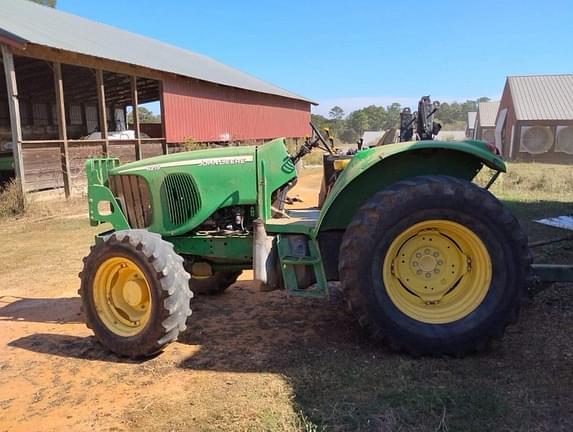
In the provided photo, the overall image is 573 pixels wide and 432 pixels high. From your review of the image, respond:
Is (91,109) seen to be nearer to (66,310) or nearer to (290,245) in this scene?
(66,310)

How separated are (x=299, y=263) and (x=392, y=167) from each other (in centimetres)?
98

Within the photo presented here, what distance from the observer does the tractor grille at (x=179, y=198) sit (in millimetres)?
4238

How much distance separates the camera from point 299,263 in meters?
3.82

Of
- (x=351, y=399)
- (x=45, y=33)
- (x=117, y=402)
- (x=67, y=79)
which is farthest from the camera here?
(x=67, y=79)

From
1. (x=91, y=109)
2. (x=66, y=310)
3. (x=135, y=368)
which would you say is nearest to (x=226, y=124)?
(x=91, y=109)

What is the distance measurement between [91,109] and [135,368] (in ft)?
68.7

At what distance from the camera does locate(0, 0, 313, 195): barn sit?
12266 millimetres

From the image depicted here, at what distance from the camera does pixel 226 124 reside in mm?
22281

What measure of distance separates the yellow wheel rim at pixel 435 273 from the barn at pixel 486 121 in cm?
4444

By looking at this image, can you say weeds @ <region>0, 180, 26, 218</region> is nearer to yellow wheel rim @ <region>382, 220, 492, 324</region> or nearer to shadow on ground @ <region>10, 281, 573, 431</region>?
shadow on ground @ <region>10, 281, 573, 431</region>

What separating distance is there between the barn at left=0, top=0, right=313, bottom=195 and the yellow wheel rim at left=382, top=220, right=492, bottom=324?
414 inches

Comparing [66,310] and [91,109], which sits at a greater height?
[91,109]

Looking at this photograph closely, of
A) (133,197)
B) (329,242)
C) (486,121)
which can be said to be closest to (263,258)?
(329,242)

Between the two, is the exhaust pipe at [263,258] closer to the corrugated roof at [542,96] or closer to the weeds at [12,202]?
the weeds at [12,202]
